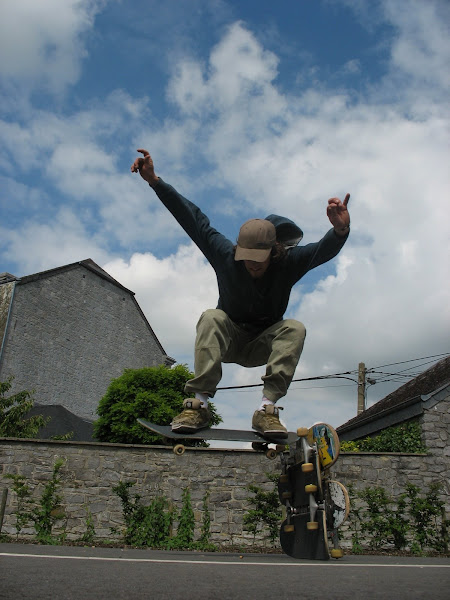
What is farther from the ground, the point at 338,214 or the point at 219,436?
the point at 338,214

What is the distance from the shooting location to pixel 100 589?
6.45 feet

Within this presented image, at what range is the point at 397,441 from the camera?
12141 mm

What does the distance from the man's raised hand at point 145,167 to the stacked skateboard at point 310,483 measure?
196 cm

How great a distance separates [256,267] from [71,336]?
58.4 ft

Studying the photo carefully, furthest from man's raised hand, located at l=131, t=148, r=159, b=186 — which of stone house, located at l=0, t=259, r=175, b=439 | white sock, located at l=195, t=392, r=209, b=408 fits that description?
stone house, located at l=0, t=259, r=175, b=439

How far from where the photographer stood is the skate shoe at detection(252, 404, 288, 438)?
4.13 meters

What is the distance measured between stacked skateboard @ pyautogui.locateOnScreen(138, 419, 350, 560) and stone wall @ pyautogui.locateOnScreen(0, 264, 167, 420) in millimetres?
15724

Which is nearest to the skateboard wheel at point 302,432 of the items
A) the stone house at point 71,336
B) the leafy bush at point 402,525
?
the leafy bush at point 402,525

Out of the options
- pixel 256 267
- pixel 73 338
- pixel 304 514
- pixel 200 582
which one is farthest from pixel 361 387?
pixel 200 582

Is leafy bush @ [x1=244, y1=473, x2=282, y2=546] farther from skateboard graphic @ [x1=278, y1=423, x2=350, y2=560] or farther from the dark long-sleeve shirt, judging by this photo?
the dark long-sleeve shirt

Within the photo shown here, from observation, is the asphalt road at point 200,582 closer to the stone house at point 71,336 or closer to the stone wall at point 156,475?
the stone wall at point 156,475

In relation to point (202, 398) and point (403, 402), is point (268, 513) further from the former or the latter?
point (403, 402)

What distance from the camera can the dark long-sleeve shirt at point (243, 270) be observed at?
439cm

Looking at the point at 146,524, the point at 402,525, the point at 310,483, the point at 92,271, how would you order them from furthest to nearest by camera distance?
the point at 92,271, the point at 402,525, the point at 146,524, the point at 310,483
